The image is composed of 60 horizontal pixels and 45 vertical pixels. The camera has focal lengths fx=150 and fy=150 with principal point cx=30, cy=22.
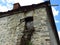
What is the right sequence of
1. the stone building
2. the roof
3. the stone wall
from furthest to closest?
the roof, the stone building, the stone wall

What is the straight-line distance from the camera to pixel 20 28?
10.2 metres

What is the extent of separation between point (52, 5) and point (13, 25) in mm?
3093

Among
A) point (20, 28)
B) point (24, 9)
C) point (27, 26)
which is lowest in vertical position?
point (20, 28)

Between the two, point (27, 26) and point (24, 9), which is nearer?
point (27, 26)

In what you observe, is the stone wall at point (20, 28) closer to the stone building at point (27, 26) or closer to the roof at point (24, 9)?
the stone building at point (27, 26)

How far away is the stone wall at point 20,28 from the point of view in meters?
9.18

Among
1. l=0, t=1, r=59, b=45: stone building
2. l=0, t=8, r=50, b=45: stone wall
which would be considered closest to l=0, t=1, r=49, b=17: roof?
l=0, t=1, r=59, b=45: stone building

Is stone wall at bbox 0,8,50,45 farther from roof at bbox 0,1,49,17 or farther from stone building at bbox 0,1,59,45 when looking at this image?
roof at bbox 0,1,49,17

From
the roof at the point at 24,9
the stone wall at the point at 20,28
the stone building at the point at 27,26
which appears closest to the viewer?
the stone wall at the point at 20,28

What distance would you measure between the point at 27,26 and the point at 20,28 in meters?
0.50

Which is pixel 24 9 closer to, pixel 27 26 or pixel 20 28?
pixel 27 26

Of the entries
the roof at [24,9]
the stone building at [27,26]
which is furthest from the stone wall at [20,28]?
the roof at [24,9]

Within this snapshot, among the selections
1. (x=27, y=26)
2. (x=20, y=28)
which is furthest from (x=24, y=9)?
(x=20, y=28)

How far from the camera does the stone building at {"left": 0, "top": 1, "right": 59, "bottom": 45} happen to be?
9.29 meters
